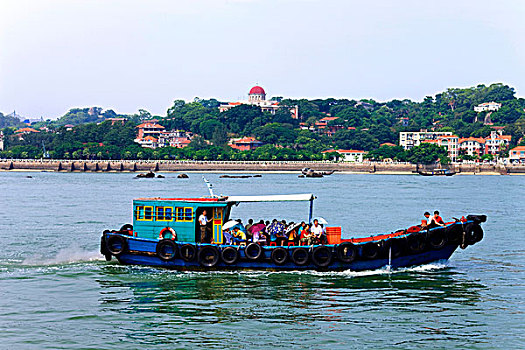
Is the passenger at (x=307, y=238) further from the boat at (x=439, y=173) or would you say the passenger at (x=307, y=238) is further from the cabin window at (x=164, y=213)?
the boat at (x=439, y=173)

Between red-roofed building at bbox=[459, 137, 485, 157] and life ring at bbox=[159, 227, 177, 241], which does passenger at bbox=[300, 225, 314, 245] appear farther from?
red-roofed building at bbox=[459, 137, 485, 157]

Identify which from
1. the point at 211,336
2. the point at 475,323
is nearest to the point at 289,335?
the point at 211,336

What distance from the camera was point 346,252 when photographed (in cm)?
2616

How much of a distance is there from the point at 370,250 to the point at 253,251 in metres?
3.99

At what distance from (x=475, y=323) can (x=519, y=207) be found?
42164 millimetres

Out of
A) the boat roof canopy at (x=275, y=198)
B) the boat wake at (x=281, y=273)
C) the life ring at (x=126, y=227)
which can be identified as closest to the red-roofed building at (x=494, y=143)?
the boat wake at (x=281, y=273)

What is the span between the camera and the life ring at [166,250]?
87.3 ft

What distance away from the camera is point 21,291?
25.1 meters

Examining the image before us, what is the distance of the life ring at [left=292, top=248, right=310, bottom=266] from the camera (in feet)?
85.6

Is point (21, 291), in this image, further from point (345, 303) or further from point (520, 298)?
point (520, 298)

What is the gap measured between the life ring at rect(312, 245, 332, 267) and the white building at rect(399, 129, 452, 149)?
534 ft

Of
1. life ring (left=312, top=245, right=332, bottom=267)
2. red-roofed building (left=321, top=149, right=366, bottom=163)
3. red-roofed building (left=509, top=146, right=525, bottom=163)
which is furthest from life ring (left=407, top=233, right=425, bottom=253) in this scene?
red-roofed building (left=509, top=146, right=525, bottom=163)

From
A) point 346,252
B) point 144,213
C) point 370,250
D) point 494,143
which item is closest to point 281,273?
point 346,252

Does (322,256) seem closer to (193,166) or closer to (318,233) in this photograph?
(318,233)
